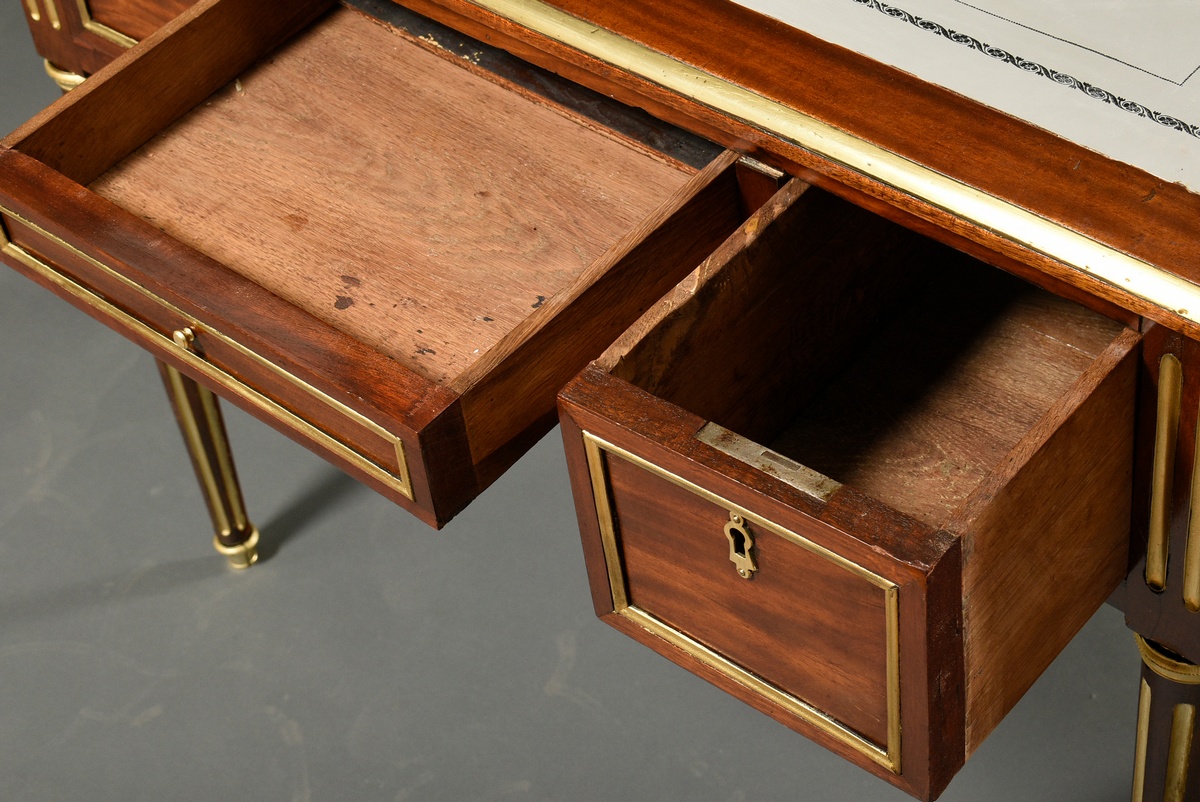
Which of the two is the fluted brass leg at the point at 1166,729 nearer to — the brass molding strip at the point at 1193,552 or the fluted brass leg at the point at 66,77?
the brass molding strip at the point at 1193,552

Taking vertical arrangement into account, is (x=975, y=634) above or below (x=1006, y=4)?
below

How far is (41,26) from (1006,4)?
882mm

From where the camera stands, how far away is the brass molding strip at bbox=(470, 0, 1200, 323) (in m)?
0.96

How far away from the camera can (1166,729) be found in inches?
50.8

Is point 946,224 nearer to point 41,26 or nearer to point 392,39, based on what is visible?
point 392,39

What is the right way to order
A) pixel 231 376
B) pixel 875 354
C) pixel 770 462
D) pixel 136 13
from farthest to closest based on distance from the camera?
pixel 136 13
pixel 875 354
pixel 231 376
pixel 770 462

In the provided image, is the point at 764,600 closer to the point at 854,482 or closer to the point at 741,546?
the point at 741,546

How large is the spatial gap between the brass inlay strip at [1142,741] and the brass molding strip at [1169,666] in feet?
0.18

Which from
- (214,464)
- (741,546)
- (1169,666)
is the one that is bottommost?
(214,464)

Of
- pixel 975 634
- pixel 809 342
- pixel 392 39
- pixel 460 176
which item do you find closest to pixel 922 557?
pixel 975 634

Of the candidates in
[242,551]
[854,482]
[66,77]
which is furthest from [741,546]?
[242,551]

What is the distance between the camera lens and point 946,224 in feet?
3.35

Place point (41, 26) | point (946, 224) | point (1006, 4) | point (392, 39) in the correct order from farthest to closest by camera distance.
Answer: point (41, 26) < point (392, 39) < point (1006, 4) < point (946, 224)

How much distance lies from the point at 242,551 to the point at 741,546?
45.0 inches
